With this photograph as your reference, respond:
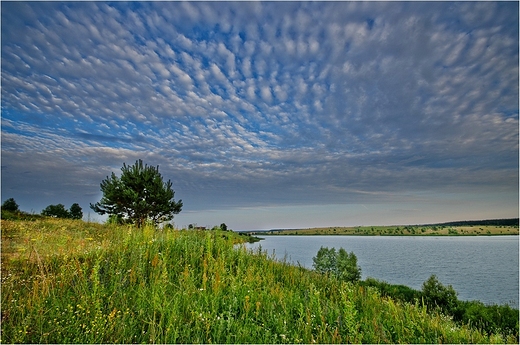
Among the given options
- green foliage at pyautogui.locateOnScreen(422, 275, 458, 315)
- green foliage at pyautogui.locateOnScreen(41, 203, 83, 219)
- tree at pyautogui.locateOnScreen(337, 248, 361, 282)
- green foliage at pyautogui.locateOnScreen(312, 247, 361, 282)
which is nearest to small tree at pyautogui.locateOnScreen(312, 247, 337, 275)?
green foliage at pyautogui.locateOnScreen(312, 247, 361, 282)

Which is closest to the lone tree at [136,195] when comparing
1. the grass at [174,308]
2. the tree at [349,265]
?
the grass at [174,308]

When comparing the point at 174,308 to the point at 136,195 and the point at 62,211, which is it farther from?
the point at 62,211

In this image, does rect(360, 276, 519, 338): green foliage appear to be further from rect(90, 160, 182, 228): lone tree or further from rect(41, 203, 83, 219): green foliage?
rect(41, 203, 83, 219): green foliage

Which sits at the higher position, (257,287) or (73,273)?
(73,273)

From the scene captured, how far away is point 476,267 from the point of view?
60.0 meters

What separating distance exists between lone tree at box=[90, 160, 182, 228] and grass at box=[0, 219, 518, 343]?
1932 centimetres

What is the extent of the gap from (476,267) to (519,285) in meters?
19.1

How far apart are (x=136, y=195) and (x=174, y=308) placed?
76.7 ft

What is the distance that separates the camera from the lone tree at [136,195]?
25792 mm

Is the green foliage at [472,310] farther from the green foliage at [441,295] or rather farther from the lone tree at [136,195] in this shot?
the lone tree at [136,195]

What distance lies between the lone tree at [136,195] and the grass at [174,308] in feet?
63.4

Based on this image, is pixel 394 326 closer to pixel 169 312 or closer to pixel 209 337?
pixel 209 337

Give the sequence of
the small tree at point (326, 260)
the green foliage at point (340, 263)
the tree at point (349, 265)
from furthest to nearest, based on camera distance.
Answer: the small tree at point (326, 260)
the tree at point (349, 265)
the green foliage at point (340, 263)

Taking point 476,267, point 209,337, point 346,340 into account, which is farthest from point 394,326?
point 476,267
